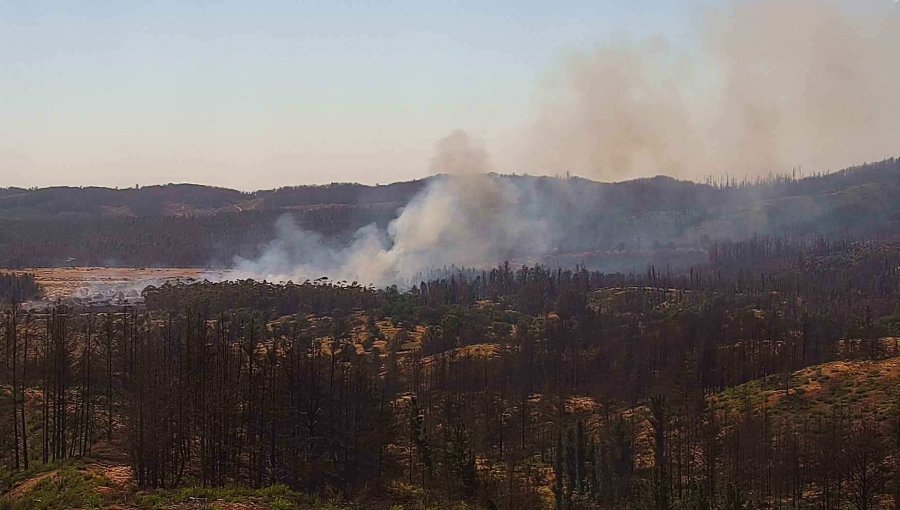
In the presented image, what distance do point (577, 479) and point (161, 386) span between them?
33.8 metres

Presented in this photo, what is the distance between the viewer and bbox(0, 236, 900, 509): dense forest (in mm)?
39031

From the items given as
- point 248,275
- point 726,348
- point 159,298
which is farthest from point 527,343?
point 248,275

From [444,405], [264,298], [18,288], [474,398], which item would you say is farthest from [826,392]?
[18,288]

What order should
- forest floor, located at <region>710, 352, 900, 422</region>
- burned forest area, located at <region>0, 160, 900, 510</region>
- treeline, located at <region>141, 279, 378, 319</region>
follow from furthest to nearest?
1. treeline, located at <region>141, 279, 378, 319</region>
2. forest floor, located at <region>710, 352, 900, 422</region>
3. burned forest area, located at <region>0, 160, 900, 510</region>

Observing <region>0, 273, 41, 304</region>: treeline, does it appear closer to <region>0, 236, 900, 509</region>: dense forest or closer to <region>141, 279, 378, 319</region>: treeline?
<region>141, 279, 378, 319</region>: treeline

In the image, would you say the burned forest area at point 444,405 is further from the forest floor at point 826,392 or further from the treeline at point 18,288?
the treeline at point 18,288

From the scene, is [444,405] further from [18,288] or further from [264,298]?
[18,288]

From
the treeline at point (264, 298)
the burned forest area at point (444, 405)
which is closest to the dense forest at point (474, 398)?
the burned forest area at point (444, 405)

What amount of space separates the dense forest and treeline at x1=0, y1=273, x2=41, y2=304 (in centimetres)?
2374

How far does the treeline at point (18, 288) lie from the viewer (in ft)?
414

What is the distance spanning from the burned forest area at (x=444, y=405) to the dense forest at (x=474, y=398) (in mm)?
249

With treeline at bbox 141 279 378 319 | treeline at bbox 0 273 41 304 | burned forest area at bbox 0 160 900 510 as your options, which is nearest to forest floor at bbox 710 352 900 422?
burned forest area at bbox 0 160 900 510

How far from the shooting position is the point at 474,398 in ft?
256

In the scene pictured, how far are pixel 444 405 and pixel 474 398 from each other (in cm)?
696
